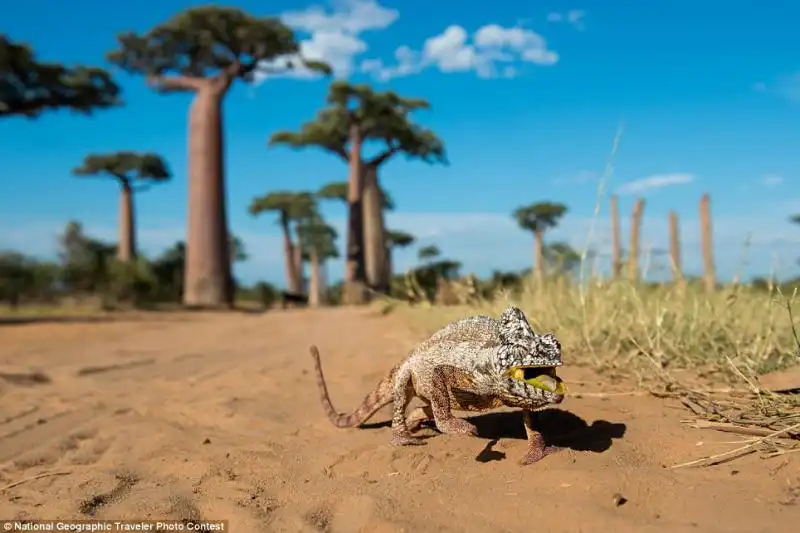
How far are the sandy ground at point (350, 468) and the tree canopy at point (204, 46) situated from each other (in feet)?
59.3

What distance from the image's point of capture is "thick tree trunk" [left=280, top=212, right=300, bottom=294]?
35.0 meters

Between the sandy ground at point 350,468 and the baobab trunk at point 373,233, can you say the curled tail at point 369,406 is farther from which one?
the baobab trunk at point 373,233

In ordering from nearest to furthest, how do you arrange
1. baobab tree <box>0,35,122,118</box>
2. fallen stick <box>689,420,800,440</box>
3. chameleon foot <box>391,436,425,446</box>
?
fallen stick <box>689,420,800,440</box>, chameleon foot <box>391,436,425,446</box>, baobab tree <box>0,35,122,118</box>

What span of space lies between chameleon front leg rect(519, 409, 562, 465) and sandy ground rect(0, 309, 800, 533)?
0.17 ft

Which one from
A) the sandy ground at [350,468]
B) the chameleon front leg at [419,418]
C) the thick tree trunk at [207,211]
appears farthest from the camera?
the thick tree trunk at [207,211]

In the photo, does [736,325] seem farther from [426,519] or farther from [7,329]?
[7,329]

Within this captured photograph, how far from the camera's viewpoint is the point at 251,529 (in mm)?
2168

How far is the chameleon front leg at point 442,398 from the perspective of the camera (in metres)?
2.79

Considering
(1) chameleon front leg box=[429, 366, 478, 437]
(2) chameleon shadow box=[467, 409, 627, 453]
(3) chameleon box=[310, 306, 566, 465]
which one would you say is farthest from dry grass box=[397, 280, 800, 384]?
(1) chameleon front leg box=[429, 366, 478, 437]

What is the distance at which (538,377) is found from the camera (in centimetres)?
268

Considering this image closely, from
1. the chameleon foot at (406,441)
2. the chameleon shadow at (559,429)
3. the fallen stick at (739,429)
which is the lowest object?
the chameleon foot at (406,441)

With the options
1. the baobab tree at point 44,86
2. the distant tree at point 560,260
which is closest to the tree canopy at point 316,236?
the baobab tree at point 44,86

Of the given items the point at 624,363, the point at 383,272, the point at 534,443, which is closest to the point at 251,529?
the point at 534,443

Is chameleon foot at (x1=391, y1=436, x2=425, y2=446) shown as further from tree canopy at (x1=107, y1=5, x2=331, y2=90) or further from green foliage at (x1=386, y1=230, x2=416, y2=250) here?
green foliage at (x1=386, y1=230, x2=416, y2=250)
